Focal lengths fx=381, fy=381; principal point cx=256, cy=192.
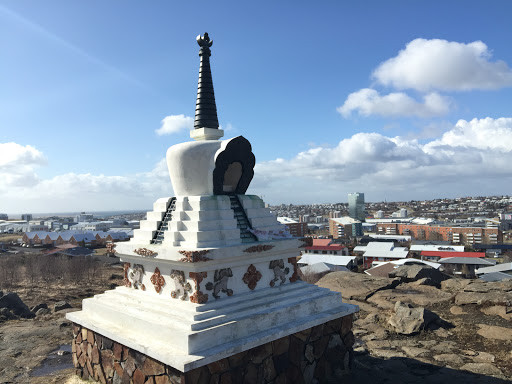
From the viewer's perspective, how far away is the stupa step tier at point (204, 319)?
7422mm

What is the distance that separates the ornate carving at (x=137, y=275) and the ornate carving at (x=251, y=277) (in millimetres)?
2734

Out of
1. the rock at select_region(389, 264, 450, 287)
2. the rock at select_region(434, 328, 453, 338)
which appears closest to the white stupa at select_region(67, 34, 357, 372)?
the rock at select_region(434, 328, 453, 338)

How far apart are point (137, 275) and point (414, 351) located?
8488 millimetres

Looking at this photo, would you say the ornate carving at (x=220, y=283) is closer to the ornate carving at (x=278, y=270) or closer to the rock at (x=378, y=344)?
the ornate carving at (x=278, y=270)

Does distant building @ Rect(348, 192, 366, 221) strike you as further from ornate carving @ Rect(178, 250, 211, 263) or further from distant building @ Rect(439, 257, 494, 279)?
ornate carving @ Rect(178, 250, 211, 263)

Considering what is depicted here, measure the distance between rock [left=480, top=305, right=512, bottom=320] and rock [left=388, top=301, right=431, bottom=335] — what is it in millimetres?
3125

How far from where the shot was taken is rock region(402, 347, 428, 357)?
37.1 ft

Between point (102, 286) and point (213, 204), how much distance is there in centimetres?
2768

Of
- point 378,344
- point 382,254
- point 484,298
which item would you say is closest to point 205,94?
point 378,344

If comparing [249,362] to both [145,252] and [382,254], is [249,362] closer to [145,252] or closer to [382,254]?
[145,252]

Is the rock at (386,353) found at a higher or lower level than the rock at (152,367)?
lower

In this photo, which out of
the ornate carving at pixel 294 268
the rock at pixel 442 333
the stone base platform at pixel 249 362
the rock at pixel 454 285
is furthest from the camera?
the rock at pixel 454 285

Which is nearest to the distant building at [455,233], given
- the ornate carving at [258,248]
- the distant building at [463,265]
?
the distant building at [463,265]

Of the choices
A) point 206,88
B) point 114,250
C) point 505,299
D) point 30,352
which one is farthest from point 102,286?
point 505,299
